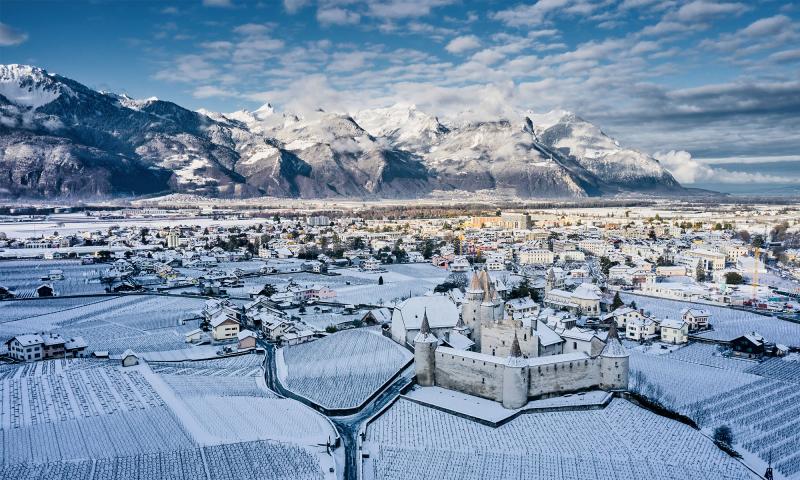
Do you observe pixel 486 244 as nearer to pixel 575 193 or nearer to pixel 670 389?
pixel 670 389

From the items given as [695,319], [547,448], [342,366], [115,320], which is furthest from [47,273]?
[695,319]

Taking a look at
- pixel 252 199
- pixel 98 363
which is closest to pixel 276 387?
pixel 98 363

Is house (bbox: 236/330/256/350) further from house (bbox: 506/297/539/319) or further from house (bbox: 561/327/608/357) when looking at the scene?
house (bbox: 561/327/608/357)

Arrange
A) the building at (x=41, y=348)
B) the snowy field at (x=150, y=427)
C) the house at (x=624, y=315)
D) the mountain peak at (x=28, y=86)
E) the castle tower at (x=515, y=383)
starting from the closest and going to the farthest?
1. the snowy field at (x=150, y=427)
2. the castle tower at (x=515, y=383)
3. the building at (x=41, y=348)
4. the house at (x=624, y=315)
5. the mountain peak at (x=28, y=86)

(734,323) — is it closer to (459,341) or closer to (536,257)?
(459,341)

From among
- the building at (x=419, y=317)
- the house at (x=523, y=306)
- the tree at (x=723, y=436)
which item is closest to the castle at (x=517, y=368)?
the tree at (x=723, y=436)

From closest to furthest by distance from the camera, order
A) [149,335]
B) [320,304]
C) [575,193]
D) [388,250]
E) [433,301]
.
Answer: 1. [433,301]
2. [149,335]
3. [320,304]
4. [388,250]
5. [575,193]

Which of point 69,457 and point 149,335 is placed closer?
point 69,457

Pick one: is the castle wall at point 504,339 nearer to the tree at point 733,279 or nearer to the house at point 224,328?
the house at point 224,328
